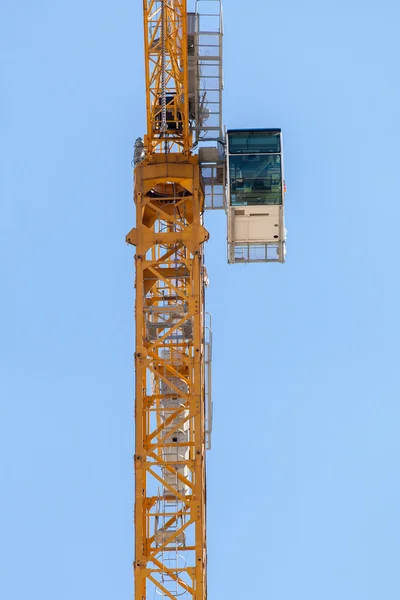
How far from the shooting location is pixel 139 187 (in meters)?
67.0

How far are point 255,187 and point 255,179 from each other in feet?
0.70

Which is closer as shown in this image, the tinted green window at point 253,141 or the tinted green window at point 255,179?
the tinted green window at point 255,179

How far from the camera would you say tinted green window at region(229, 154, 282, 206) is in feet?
218

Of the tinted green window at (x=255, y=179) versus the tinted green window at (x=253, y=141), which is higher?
the tinted green window at (x=253, y=141)

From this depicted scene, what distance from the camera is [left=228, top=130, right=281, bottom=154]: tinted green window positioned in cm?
6675

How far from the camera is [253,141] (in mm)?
66875

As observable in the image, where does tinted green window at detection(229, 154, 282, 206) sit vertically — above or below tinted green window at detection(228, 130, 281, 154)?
below

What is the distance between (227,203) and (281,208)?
1461 mm

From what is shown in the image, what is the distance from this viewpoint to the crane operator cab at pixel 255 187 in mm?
66562

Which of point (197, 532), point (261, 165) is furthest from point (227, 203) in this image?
point (197, 532)

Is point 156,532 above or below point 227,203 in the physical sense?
below

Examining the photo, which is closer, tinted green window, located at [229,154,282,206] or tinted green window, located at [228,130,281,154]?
tinted green window, located at [229,154,282,206]

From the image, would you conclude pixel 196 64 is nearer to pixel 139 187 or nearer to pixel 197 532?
pixel 139 187

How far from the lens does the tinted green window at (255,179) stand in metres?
66.6
